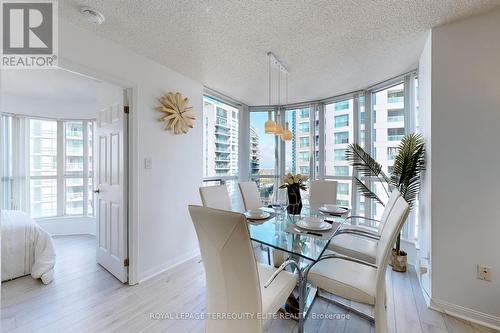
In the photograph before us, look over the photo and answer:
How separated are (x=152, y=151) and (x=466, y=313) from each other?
3.28 m

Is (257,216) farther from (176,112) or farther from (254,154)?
(254,154)

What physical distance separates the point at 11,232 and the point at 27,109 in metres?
2.46

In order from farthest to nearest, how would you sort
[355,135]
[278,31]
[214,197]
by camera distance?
[355,135]
[214,197]
[278,31]

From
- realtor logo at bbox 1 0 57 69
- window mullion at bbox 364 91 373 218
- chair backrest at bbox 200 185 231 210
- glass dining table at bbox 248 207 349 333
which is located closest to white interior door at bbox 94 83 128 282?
realtor logo at bbox 1 0 57 69

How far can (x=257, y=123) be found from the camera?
15.4 ft

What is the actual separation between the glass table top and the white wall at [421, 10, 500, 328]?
2.96ft

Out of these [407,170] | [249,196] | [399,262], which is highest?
[407,170]

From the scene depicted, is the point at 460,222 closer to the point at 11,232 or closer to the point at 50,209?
the point at 11,232

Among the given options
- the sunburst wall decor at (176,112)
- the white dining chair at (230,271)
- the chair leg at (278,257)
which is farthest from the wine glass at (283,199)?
the sunburst wall decor at (176,112)

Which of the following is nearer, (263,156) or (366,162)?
(366,162)

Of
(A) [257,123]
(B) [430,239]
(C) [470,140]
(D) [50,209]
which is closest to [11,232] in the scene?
(D) [50,209]

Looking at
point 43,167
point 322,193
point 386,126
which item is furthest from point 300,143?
point 43,167

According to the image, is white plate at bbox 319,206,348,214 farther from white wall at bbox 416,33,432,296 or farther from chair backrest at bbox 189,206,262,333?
chair backrest at bbox 189,206,262,333

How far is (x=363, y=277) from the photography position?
5.07 ft
